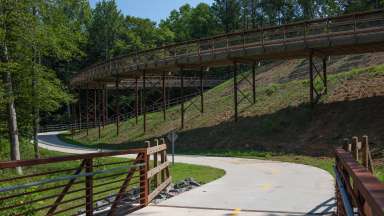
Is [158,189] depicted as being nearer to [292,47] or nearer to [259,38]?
[292,47]

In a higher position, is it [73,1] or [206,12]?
[206,12]

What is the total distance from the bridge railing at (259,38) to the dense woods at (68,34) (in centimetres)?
Result: 357

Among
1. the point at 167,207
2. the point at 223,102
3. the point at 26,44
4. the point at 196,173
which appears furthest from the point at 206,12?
the point at 167,207

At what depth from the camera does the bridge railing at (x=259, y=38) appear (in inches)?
1039

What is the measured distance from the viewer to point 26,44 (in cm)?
2494

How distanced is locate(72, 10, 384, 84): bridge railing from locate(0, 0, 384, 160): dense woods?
3.57m

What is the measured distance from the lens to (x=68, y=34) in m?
28.2

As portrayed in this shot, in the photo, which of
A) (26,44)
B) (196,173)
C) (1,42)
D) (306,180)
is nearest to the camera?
(306,180)

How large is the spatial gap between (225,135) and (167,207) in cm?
2108

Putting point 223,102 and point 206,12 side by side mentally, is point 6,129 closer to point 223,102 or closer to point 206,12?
point 223,102

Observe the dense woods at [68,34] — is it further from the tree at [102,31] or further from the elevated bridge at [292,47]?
the elevated bridge at [292,47]

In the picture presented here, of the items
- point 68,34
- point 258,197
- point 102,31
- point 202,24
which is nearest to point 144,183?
point 258,197

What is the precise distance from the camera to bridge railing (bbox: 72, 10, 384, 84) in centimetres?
2639

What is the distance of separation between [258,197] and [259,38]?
28.4m
